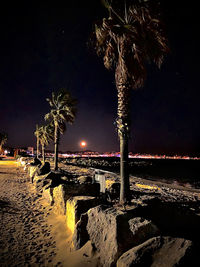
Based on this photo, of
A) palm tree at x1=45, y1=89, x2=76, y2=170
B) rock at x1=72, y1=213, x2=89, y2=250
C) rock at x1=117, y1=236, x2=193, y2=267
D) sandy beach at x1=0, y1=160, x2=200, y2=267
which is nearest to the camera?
rock at x1=117, y1=236, x2=193, y2=267

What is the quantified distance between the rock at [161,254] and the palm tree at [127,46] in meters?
3.89

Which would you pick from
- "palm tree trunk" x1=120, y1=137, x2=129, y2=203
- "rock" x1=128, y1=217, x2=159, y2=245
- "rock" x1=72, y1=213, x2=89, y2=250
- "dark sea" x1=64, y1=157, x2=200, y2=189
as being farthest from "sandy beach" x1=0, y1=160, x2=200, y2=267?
"dark sea" x1=64, y1=157, x2=200, y2=189

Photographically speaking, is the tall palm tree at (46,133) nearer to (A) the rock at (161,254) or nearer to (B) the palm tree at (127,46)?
(B) the palm tree at (127,46)

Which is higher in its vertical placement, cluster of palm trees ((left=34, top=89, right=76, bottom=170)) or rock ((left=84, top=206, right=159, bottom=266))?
cluster of palm trees ((left=34, top=89, right=76, bottom=170))

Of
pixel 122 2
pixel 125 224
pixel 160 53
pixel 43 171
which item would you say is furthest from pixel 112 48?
pixel 43 171

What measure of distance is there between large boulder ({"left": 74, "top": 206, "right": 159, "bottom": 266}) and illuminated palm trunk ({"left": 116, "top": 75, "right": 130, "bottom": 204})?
9.57 ft

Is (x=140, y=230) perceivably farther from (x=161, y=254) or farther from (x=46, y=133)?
(x=46, y=133)

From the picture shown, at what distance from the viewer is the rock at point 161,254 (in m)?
2.27

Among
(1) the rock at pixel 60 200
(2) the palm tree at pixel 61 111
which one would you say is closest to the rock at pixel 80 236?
(1) the rock at pixel 60 200

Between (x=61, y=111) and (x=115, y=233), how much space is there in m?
17.1

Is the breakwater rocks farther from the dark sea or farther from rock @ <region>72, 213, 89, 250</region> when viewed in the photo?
the dark sea

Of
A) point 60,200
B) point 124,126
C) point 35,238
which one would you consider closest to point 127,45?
point 124,126

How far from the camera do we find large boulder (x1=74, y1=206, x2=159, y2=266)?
3.02 m

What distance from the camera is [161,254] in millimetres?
2459
